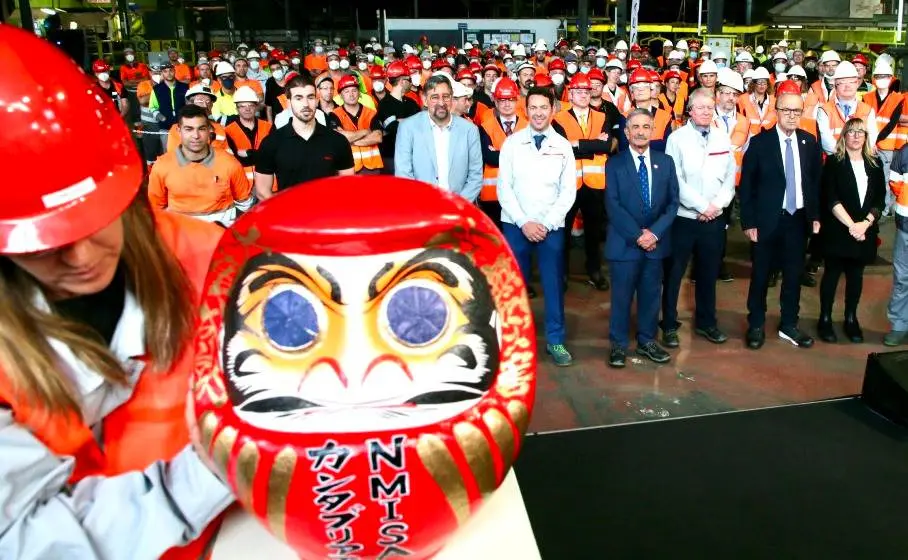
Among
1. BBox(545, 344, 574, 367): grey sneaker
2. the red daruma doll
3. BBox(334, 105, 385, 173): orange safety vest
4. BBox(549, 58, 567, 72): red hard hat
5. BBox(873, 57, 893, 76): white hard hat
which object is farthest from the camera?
BBox(549, 58, 567, 72): red hard hat

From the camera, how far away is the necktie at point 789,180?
13.2ft

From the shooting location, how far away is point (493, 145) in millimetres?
5270

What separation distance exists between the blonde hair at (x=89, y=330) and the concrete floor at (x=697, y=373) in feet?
8.23

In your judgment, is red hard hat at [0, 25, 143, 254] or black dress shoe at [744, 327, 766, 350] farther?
black dress shoe at [744, 327, 766, 350]

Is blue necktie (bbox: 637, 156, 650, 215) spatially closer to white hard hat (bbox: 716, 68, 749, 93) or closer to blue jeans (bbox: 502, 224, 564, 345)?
blue jeans (bbox: 502, 224, 564, 345)

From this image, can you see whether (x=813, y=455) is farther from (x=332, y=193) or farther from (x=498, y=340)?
(x=332, y=193)

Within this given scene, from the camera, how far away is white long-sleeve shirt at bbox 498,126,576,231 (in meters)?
3.82

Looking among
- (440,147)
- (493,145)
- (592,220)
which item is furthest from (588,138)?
(440,147)

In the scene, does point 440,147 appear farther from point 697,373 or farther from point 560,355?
point 697,373

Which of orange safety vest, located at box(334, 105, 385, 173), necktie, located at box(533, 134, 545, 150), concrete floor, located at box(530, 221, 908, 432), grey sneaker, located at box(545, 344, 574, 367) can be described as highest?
necktie, located at box(533, 134, 545, 150)

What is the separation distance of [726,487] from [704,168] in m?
2.93

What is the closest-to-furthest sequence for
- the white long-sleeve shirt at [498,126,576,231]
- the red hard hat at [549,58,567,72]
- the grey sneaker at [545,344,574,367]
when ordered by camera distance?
the white long-sleeve shirt at [498,126,576,231], the grey sneaker at [545,344,574,367], the red hard hat at [549,58,567,72]

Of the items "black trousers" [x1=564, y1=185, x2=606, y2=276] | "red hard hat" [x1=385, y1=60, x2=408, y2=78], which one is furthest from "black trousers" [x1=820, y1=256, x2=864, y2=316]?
"red hard hat" [x1=385, y1=60, x2=408, y2=78]

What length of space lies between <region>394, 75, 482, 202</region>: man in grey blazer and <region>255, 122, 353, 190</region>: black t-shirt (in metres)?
0.34
